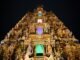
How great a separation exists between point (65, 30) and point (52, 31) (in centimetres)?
57

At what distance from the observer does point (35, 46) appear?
36.9 ft

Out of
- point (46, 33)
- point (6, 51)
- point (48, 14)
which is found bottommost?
point (6, 51)

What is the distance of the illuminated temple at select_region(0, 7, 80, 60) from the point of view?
433 inches

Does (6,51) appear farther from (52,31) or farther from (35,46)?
(52,31)

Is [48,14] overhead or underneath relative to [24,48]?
overhead

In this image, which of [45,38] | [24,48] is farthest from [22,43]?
[45,38]

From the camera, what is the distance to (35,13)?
12.1 m

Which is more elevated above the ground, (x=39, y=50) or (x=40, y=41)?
(x=40, y=41)

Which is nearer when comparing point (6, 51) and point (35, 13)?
point (6, 51)

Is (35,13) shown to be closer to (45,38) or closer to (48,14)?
(48,14)

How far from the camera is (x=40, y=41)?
443 inches

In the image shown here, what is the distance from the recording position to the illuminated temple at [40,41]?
36.1 ft

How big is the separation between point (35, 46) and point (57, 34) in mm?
1085

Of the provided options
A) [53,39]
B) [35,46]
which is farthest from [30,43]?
[53,39]
